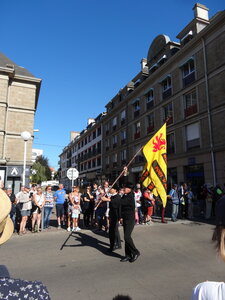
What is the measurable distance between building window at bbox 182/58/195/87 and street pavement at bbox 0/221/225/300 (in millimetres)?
16179

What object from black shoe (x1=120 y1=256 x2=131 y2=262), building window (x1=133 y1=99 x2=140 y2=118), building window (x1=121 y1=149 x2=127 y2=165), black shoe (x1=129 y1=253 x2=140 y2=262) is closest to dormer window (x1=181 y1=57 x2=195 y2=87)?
building window (x1=133 y1=99 x2=140 y2=118)

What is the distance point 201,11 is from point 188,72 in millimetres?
5925

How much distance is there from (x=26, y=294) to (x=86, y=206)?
884 centimetres

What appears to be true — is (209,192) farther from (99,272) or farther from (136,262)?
(99,272)

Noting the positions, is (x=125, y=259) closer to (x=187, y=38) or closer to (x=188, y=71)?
(x=188, y=71)

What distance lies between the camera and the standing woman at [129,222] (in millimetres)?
5422

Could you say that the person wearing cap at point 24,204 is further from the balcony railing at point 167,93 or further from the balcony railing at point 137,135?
the balcony railing at point 137,135

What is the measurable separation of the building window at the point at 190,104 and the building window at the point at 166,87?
8.05ft

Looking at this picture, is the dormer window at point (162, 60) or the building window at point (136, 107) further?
the building window at point (136, 107)

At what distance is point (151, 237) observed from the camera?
7.88 meters

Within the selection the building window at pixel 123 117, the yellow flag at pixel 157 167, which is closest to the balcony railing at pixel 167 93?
the building window at pixel 123 117

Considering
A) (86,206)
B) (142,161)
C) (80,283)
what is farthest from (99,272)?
(142,161)

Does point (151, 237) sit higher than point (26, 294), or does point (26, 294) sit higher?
point (26, 294)

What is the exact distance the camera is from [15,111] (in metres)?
20.3
